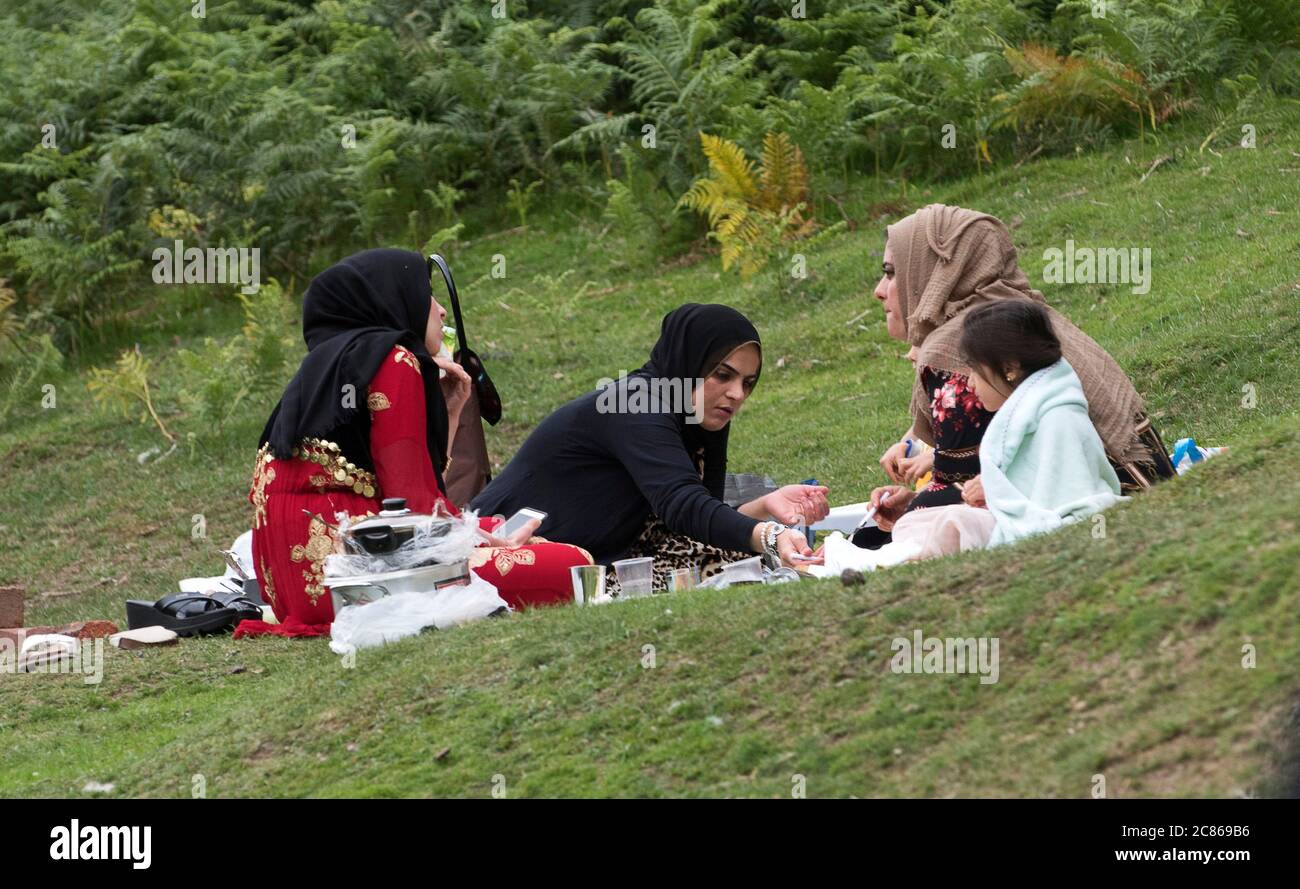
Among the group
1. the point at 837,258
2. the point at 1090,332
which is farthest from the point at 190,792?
the point at 837,258

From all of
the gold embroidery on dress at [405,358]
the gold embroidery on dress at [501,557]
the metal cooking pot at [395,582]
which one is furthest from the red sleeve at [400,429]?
the metal cooking pot at [395,582]

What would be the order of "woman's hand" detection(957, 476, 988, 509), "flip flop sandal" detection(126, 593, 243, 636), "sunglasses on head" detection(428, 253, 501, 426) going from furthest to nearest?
"sunglasses on head" detection(428, 253, 501, 426), "flip flop sandal" detection(126, 593, 243, 636), "woman's hand" detection(957, 476, 988, 509)

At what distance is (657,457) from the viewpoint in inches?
234

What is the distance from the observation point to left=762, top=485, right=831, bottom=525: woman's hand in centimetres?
592

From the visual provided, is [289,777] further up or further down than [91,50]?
further down

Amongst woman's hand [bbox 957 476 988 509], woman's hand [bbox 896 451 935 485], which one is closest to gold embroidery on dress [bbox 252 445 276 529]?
woman's hand [bbox 896 451 935 485]

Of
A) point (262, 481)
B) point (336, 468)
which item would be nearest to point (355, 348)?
point (336, 468)

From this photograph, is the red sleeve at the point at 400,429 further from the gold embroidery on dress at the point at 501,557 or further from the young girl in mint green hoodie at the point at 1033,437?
the young girl in mint green hoodie at the point at 1033,437

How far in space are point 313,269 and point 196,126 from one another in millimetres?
1626

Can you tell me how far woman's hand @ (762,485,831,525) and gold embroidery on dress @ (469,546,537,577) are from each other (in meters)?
0.93

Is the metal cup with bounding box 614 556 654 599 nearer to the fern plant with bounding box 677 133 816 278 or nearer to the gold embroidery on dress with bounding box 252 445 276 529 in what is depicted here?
the gold embroidery on dress with bounding box 252 445 276 529

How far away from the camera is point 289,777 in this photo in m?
4.39

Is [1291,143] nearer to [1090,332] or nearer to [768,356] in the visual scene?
[1090,332]

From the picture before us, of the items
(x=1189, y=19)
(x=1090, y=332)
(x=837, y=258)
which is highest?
(x=1189, y=19)
